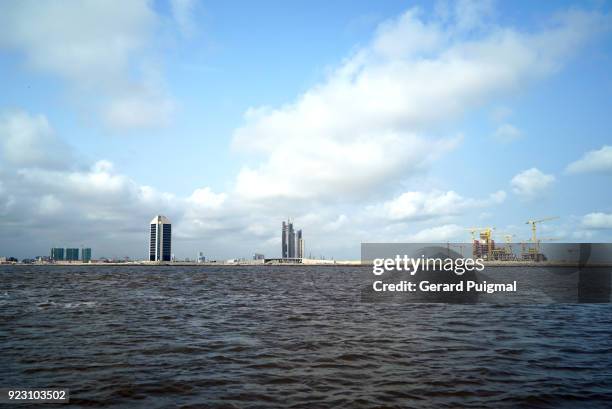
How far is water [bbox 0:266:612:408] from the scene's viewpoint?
13.5 meters

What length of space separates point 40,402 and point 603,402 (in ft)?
58.6

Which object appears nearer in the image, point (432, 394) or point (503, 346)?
point (432, 394)

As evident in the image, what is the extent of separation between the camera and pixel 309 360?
18.1 m

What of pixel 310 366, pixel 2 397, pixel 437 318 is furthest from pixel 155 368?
pixel 437 318

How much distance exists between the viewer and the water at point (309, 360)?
531 inches

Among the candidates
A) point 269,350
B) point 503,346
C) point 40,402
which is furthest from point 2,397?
point 503,346

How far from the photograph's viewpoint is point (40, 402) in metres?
12.8

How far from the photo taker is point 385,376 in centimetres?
1573

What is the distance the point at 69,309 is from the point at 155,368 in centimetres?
2467

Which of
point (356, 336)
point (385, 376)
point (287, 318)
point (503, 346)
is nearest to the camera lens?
point (385, 376)

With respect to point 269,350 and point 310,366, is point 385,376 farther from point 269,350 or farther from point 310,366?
point 269,350

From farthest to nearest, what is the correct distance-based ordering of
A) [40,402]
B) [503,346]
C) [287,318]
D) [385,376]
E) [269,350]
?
[287,318], [503,346], [269,350], [385,376], [40,402]

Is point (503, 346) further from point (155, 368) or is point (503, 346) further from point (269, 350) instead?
point (155, 368)

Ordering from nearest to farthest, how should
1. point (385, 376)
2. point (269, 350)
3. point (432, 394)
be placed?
point (432, 394) → point (385, 376) → point (269, 350)
